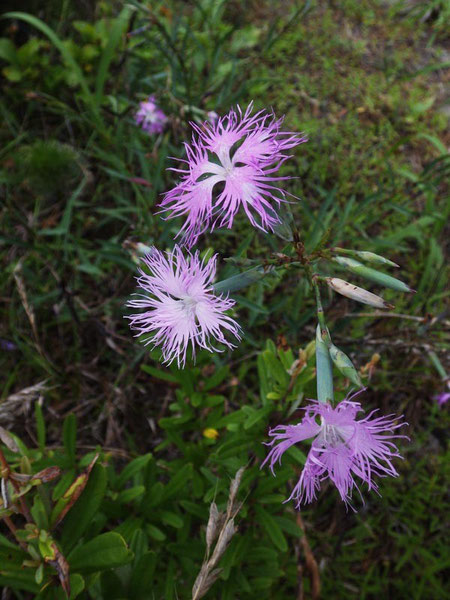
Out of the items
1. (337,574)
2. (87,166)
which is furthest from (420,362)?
(87,166)

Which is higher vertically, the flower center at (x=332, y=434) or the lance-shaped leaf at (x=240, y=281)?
the lance-shaped leaf at (x=240, y=281)

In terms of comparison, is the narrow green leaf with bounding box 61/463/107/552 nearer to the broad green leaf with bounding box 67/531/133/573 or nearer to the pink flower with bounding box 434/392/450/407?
the broad green leaf with bounding box 67/531/133/573

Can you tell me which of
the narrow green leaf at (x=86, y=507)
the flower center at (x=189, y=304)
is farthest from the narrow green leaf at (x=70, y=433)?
the flower center at (x=189, y=304)

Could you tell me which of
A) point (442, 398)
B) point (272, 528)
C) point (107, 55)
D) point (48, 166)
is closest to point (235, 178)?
point (272, 528)

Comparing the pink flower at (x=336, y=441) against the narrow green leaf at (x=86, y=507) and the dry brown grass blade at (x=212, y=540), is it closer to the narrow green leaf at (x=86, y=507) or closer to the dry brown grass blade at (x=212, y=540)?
the dry brown grass blade at (x=212, y=540)

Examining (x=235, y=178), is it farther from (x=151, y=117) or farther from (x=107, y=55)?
(x=107, y=55)
